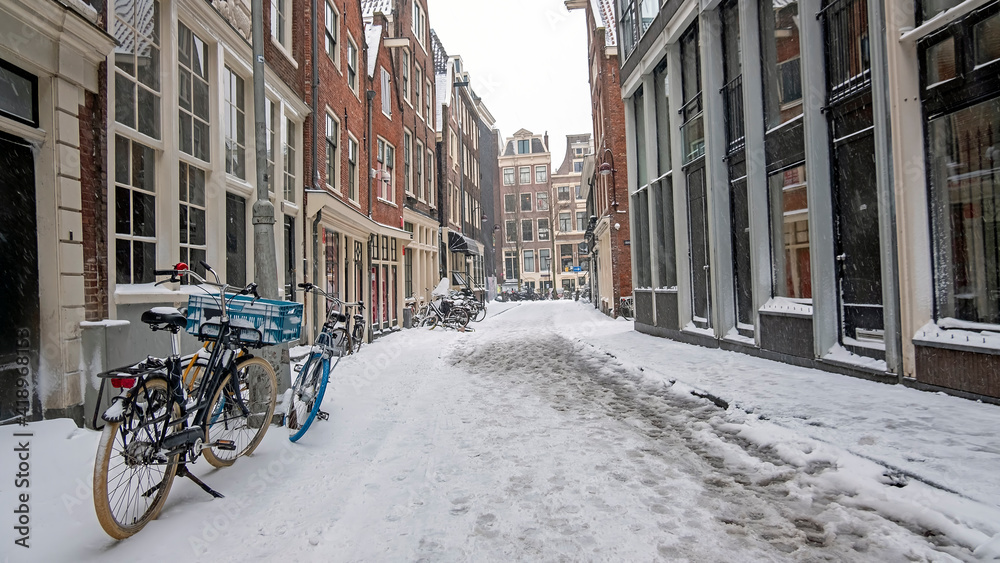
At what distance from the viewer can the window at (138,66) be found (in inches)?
211

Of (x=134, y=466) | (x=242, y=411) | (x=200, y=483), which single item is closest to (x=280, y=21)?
(x=242, y=411)

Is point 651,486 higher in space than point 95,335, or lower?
lower

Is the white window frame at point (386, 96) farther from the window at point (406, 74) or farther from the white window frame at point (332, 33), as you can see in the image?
the white window frame at point (332, 33)

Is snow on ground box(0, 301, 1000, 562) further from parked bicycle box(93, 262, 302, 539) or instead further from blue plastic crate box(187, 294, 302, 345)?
blue plastic crate box(187, 294, 302, 345)

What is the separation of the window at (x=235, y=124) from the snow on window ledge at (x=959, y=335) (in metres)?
8.68

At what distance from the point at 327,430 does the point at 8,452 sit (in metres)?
2.16

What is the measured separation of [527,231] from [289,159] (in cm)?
4877

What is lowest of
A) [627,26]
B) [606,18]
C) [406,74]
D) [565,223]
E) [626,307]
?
[626,307]

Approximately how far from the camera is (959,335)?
4879 mm

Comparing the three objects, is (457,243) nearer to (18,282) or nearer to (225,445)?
(18,282)

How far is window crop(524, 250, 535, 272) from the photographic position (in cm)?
5853

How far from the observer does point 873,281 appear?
6.19 metres

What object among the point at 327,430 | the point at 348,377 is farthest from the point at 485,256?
the point at 327,430

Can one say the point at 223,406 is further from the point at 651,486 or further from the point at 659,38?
the point at 659,38
